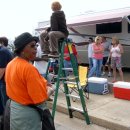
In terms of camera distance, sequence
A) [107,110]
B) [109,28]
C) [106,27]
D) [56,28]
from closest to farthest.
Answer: [56,28] → [107,110] → [109,28] → [106,27]

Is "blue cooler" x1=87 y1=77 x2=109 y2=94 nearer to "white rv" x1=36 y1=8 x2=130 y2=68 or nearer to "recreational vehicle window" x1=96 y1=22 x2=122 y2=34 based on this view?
"white rv" x1=36 y1=8 x2=130 y2=68

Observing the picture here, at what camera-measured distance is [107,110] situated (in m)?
6.57

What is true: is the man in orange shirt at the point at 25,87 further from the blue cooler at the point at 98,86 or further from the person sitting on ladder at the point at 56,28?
the blue cooler at the point at 98,86

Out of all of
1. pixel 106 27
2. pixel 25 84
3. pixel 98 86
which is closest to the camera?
pixel 25 84

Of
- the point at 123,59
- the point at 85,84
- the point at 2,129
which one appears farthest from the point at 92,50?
the point at 2,129

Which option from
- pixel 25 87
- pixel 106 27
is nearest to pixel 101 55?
pixel 106 27

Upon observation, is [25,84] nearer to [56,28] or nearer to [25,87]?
[25,87]

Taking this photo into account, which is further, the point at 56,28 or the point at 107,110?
the point at 107,110

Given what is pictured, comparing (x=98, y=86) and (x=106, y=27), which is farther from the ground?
(x=106, y=27)

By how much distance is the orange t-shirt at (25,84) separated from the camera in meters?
3.13

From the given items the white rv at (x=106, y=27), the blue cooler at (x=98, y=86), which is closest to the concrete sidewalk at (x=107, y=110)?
the blue cooler at (x=98, y=86)

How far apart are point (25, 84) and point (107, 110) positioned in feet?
12.3

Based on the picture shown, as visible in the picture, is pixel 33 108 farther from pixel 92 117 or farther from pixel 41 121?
pixel 92 117

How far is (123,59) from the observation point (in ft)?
39.1
